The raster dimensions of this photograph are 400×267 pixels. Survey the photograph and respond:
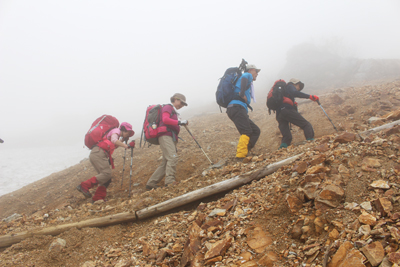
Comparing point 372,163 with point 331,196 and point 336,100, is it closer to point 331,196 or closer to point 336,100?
point 331,196

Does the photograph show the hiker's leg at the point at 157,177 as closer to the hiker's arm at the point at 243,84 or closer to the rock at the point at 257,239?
the hiker's arm at the point at 243,84

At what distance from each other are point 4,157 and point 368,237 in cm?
3755

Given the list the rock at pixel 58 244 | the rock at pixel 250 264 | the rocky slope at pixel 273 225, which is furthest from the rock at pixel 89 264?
the rock at pixel 250 264

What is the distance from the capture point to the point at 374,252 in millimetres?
1756

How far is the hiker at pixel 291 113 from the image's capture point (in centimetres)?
664

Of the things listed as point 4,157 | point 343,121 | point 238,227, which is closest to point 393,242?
point 238,227

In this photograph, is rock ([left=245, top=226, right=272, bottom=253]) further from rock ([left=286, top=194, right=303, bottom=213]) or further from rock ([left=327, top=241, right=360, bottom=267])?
rock ([left=327, top=241, right=360, bottom=267])

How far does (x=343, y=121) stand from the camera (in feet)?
25.9

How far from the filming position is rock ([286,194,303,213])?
110 inches

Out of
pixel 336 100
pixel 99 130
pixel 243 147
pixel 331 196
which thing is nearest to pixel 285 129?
pixel 243 147

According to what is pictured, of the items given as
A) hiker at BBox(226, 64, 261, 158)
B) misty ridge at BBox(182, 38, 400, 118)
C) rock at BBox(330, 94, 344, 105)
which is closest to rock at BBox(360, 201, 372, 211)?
hiker at BBox(226, 64, 261, 158)

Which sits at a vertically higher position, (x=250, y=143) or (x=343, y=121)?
(x=250, y=143)

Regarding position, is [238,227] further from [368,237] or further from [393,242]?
[393,242]

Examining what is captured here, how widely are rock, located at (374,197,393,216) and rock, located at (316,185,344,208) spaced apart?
36cm
